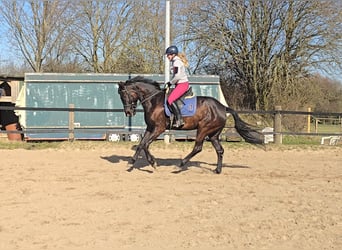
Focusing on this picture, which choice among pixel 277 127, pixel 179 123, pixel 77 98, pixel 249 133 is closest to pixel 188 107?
pixel 179 123

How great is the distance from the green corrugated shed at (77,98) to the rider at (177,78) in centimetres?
870

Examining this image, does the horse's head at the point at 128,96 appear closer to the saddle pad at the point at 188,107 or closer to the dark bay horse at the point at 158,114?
the dark bay horse at the point at 158,114

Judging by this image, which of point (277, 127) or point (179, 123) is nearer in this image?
point (179, 123)

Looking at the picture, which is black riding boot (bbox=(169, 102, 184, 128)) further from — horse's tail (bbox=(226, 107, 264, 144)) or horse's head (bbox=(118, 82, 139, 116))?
horse's tail (bbox=(226, 107, 264, 144))

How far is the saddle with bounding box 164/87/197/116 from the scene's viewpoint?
8242 mm

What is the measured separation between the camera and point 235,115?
9086 millimetres

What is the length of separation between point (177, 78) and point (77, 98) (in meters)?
9.87

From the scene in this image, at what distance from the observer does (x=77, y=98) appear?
17.1 metres

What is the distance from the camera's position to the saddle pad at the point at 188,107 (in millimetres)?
8264

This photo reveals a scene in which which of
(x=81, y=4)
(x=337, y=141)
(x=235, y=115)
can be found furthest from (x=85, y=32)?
(x=235, y=115)

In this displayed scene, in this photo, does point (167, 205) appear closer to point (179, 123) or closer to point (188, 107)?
point (179, 123)

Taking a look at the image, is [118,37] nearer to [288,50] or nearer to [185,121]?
[288,50]

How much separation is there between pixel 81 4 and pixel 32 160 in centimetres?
1851

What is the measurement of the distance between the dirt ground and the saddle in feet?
4.00
